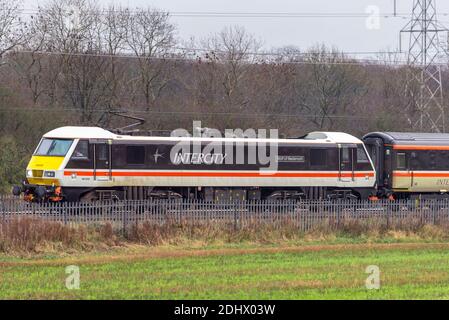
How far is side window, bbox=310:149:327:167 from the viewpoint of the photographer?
33469 millimetres

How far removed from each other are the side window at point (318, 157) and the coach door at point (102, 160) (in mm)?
8641

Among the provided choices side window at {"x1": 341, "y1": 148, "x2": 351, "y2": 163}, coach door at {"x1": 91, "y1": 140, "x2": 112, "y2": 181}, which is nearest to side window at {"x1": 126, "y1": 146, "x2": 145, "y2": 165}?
coach door at {"x1": 91, "y1": 140, "x2": 112, "y2": 181}

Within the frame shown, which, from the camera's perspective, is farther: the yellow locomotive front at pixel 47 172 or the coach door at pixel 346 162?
the coach door at pixel 346 162

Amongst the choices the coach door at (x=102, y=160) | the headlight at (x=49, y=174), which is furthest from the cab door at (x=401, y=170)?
the headlight at (x=49, y=174)

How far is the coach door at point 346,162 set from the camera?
3381 cm

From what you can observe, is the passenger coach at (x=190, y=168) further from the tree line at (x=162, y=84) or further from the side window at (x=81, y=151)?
the tree line at (x=162, y=84)

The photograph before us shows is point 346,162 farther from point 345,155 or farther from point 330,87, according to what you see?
point 330,87

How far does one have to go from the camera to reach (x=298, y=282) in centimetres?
1677

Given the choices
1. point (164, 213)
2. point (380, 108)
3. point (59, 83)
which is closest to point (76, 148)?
point (164, 213)

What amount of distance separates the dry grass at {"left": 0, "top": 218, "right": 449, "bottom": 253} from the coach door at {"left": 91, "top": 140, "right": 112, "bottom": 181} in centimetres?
724

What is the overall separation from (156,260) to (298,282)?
4.71 m

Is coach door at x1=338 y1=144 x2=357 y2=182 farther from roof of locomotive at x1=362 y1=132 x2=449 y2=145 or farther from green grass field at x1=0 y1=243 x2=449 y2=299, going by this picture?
green grass field at x1=0 y1=243 x2=449 y2=299

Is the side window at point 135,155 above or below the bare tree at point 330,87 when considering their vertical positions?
below
